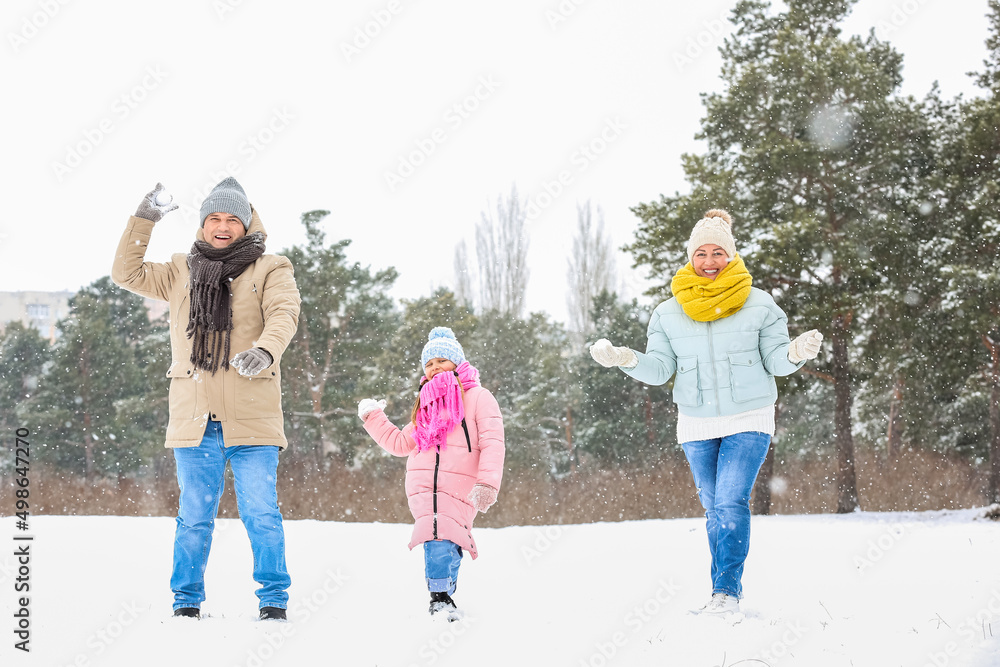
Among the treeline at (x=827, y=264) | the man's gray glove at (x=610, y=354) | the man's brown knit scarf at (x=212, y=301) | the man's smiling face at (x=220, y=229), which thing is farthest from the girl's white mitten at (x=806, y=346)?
the treeline at (x=827, y=264)

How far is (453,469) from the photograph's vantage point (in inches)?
159

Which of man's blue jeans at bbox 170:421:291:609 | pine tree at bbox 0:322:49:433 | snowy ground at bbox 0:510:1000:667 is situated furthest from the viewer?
pine tree at bbox 0:322:49:433

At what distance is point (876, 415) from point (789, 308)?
24.5ft

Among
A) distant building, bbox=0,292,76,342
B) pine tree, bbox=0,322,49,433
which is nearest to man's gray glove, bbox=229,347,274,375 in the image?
pine tree, bbox=0,322,49,433

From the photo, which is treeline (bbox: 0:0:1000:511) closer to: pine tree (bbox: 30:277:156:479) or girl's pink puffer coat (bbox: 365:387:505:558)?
pine tree (bbox: 30:277:156:479)

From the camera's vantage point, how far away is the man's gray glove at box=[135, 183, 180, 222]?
385 centimetres

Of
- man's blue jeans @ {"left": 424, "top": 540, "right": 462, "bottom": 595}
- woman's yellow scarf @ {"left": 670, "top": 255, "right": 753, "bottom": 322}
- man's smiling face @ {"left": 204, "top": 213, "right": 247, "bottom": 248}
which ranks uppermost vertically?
man's smiling face @ {"left": 204, "top": 213, "right": 247, "bottom": 248}

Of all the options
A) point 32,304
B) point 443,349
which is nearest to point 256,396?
point 443,349

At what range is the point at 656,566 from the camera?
5465 millimetres

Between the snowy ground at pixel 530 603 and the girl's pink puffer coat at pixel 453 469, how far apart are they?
1.34ft

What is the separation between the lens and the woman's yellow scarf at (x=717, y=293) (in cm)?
418

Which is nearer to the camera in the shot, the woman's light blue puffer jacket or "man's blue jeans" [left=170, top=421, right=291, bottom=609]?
"man's blue jeans" [left=170, top=421, right=291, bottom=609]

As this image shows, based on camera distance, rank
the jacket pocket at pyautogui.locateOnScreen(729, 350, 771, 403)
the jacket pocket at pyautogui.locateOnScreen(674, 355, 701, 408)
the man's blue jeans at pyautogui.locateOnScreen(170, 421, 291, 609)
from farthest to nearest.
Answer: the jacket pocket at pyautogui.locateOnScreen(674, 355, 701, 408) → the jacket pocket at pyautogui.locateOnScreen(729, 350, 771, 403) → the man's blue jeans at pyautogui.locateOnScreen(170, 421, 291, 609)

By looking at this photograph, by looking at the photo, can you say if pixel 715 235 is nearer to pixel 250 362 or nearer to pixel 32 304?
pixel 250 362
